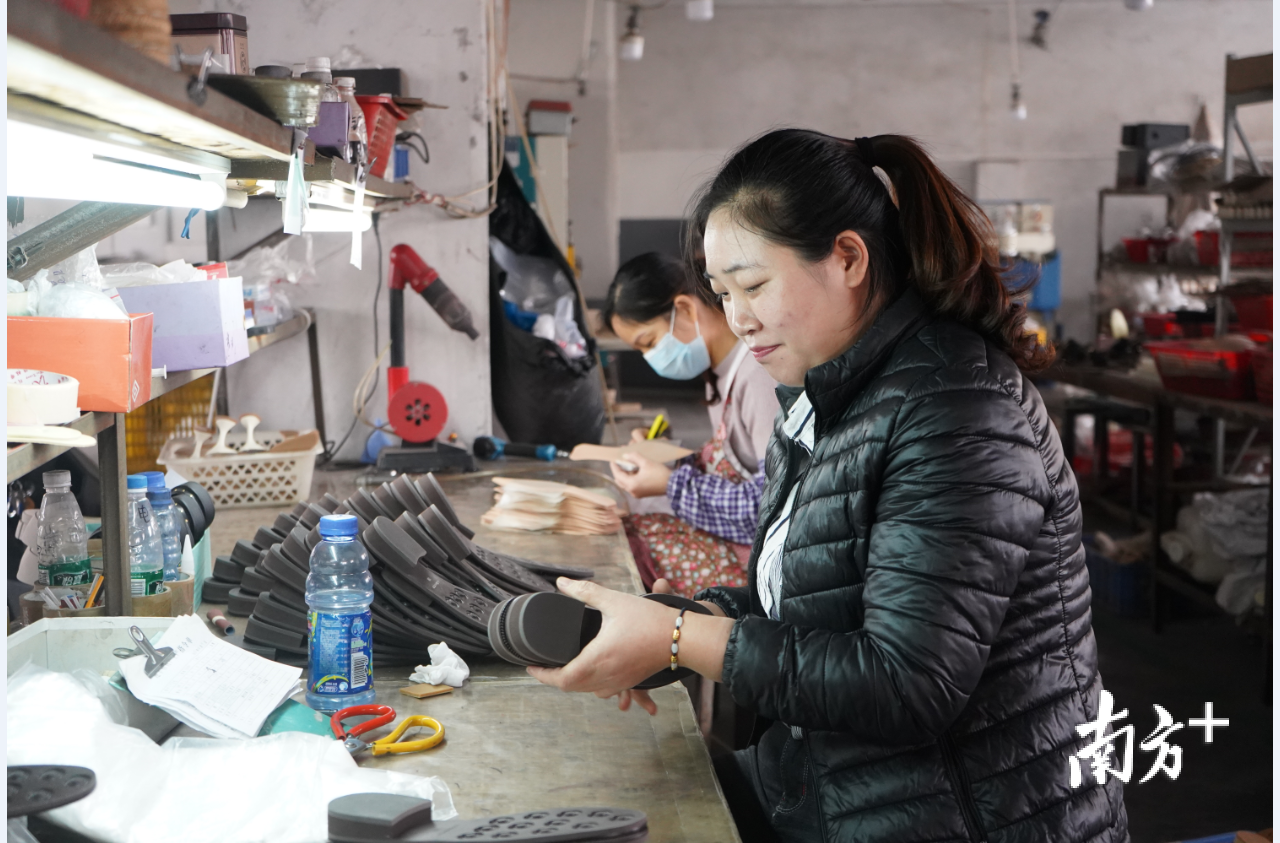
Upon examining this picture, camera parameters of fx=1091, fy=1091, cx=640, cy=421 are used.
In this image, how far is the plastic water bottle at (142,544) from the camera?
193 centimetres

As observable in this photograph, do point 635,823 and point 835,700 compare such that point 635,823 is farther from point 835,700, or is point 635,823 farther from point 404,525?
point 404,525

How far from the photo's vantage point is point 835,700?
130 centimetres

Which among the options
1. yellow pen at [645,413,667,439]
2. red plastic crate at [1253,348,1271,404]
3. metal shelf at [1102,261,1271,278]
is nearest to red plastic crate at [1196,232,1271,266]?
metal shelf at [1102,261,1271,278]

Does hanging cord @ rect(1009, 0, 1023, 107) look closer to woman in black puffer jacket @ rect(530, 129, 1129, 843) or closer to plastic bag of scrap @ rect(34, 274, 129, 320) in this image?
woman in black puffer jacket @ rect(530, 129, 1129, 843)

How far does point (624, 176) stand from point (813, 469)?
1083cm

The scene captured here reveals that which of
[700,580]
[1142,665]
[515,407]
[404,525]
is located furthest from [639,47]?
[404,525]

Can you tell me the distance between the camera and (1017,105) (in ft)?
36.7

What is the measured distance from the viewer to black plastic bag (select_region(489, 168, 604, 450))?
399 centimetres

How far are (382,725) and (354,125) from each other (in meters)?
1.15

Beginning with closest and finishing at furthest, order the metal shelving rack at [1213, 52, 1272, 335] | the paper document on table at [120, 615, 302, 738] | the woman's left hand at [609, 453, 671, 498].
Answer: the paper document on table at [120, 615, 302, 738] < the woman's left hand at [609, 453, 671, 498] < the metal shelving rack at [1213, 52, 1272, 335]

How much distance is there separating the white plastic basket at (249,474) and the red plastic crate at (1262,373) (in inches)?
139

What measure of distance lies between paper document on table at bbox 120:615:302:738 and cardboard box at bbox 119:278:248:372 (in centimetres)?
68

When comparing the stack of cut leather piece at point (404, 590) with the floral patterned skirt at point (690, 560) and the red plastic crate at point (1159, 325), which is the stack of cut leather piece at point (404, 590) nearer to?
the floral patterned skirt at point (690, 560)

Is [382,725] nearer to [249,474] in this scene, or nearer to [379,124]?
[379,124]
